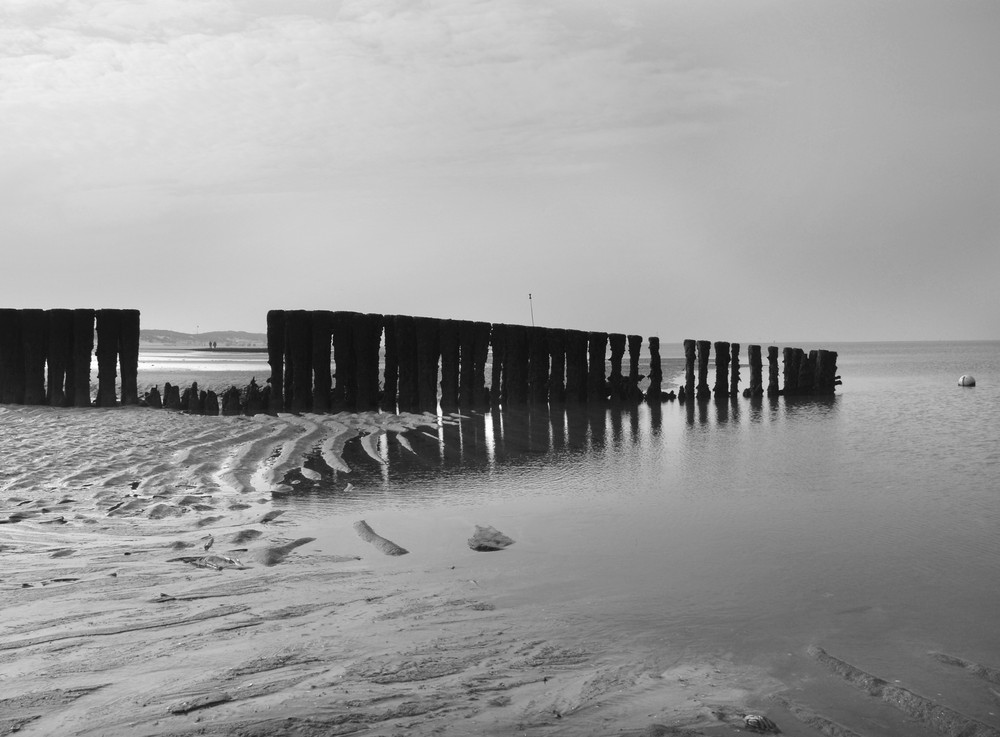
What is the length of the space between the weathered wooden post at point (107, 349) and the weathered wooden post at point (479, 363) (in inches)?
271

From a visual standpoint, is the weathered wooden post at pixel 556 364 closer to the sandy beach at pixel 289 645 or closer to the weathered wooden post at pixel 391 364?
the weathered wooden post at pixel 391 364

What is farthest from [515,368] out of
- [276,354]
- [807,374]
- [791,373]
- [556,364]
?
[807,374]

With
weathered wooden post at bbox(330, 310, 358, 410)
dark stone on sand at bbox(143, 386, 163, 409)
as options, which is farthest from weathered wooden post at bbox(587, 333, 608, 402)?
dark stone on sand at bbox(143, 386, 163, 409)

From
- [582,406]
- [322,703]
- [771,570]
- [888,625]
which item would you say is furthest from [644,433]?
[322,703]

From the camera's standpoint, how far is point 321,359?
14.6 metres

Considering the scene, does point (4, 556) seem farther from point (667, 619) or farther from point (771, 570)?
point (771, 570)

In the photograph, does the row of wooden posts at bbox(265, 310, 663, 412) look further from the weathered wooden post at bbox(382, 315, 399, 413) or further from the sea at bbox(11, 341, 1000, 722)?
the sea at bbox(11, 341, 1000, 722)

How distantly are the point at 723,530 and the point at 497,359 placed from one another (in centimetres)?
1252

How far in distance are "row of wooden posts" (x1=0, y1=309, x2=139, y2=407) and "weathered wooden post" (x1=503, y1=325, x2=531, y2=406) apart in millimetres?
7992

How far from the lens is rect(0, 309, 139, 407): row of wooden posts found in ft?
45.6

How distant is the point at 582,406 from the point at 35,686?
57.1 feet

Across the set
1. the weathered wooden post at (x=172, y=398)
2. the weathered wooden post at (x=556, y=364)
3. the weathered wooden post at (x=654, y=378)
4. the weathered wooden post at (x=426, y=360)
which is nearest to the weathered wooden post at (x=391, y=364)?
the weathered wooden post at (x=426, y=360)

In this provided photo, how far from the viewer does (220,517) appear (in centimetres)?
629

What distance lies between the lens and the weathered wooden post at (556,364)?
20312 mm
